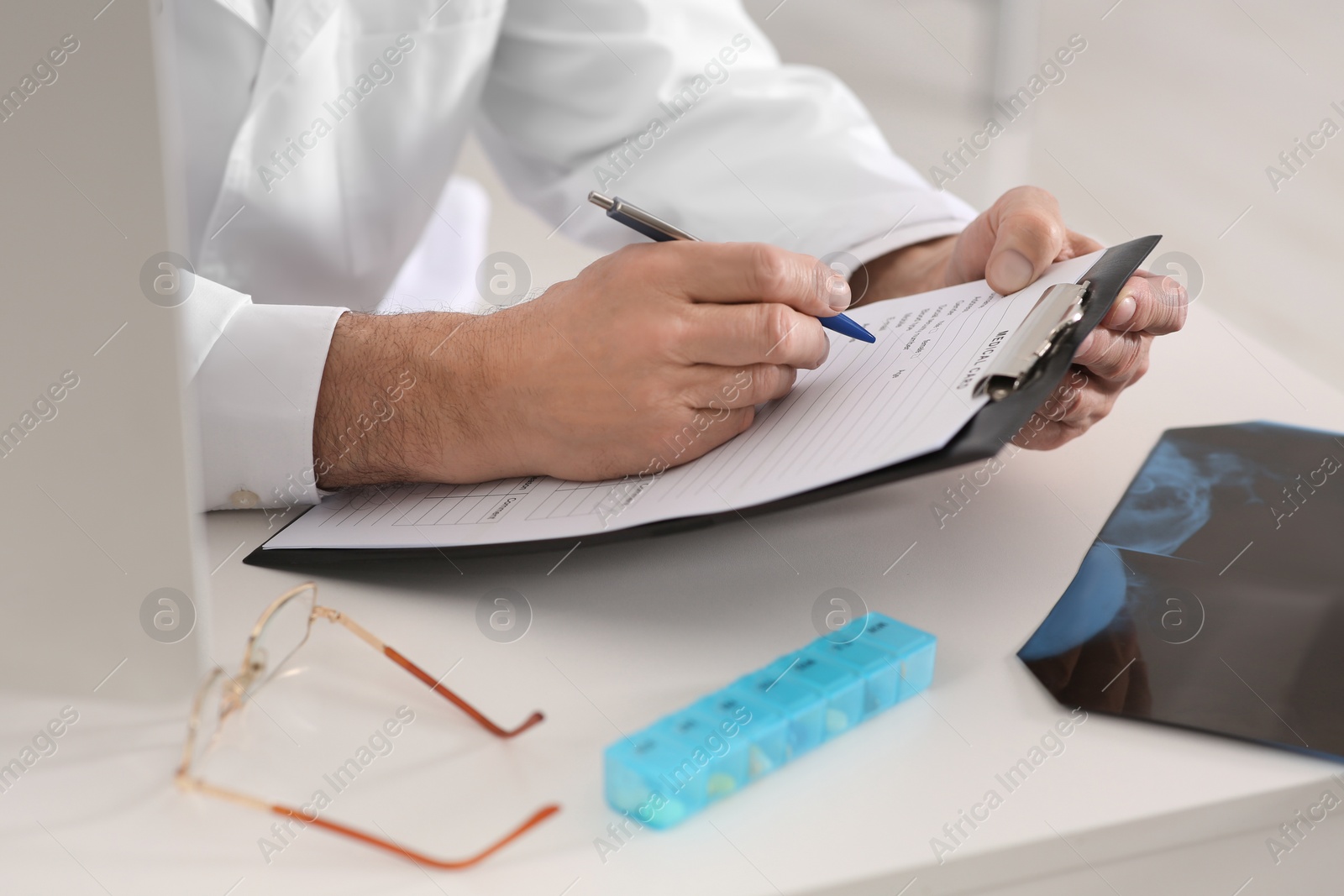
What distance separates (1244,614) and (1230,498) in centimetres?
16

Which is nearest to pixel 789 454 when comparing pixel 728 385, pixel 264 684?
pixel 728 385

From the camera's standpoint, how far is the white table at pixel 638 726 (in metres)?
0.43

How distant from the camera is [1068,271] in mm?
720

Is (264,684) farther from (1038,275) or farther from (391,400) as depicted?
(1038,275)

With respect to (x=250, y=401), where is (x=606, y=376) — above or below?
above

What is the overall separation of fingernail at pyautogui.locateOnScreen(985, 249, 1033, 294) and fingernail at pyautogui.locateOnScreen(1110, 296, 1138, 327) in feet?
0.29

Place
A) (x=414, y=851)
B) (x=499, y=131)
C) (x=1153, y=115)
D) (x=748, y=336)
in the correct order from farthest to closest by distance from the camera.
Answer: (x=1153, y=115) → (x=499, y=131) → (x=748, y=336) → (x=414, y=851)

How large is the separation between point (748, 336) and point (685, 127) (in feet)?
2.02

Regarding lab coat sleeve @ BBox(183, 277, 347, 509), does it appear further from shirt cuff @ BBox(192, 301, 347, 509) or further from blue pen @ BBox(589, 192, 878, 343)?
blue pen @ BBox(589, 192, 878, 343)

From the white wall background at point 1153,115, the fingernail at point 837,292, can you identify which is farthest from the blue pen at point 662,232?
the white wall background at point 1153,115

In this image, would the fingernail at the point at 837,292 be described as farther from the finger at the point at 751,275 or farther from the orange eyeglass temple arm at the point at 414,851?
the orange eyeglass temple arm at the point at 414,851

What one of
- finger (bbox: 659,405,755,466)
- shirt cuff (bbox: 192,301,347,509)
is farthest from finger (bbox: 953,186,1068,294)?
shirt cuff (bbox: 192,301,347,509)

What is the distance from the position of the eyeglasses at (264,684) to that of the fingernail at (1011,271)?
44 cm

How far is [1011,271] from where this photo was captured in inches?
28.6
